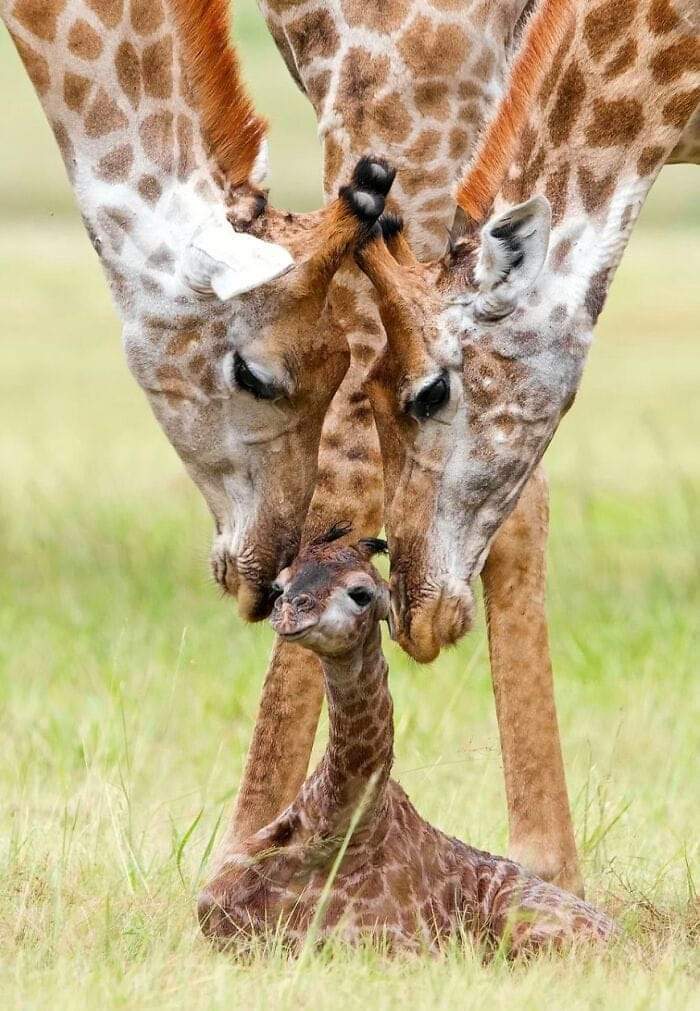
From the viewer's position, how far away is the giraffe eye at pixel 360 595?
4035 mm

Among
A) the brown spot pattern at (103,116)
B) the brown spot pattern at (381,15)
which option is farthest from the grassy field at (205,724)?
the brown spot pattern at (381,15)

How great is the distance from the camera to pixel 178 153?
4887 millimetres

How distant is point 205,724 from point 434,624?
84.8 inches

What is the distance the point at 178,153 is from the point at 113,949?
1914 millimetres

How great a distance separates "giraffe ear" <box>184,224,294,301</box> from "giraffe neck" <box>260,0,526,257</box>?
0.78 meters

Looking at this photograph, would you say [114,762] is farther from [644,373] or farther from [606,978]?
[644,373]

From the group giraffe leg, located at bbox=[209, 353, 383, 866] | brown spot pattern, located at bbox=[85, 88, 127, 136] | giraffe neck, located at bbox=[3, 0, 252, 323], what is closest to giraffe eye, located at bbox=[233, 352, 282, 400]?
giraffe neck, located at bbox=[3, 0, 252, 323]

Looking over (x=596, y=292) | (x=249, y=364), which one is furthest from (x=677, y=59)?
(x=249, y=364)

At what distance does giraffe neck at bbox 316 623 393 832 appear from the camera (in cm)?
422

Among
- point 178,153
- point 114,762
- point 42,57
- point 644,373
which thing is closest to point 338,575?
point 178,153

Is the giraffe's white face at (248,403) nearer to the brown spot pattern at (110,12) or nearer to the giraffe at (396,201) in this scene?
the giraffe at (396,201)

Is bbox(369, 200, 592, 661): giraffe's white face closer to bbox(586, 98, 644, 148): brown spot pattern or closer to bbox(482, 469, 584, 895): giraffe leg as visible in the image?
bbox(586, 98, 644, 148): brown spot pattern

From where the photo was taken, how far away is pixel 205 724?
6.61m

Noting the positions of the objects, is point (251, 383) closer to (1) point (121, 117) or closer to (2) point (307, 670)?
(1) point (121, 117)
